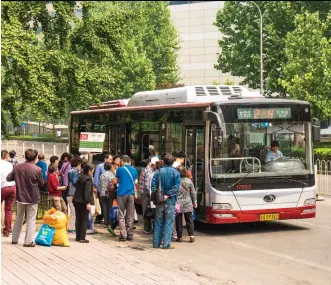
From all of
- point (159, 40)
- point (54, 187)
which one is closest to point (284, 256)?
point (54, 187)

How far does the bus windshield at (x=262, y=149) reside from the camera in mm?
13930

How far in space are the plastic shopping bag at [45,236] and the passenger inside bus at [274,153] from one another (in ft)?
15.6

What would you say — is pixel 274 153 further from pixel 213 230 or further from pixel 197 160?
pixel 213 230

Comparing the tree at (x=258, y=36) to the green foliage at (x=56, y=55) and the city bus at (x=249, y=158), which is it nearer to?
the green foliage at (x=56, y=55)

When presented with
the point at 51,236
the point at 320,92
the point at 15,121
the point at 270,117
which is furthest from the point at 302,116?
the point at 320,92

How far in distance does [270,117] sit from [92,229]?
4450 mm

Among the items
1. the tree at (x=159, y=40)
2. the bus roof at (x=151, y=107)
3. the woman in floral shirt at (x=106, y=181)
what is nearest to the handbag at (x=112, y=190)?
the woman in floral shirt at (x=106, y=181)

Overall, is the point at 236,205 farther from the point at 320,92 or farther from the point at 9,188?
the point at 320,92

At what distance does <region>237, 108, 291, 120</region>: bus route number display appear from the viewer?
14.2m

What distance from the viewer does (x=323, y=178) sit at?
24.6 meters

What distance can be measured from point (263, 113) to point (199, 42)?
77.6m

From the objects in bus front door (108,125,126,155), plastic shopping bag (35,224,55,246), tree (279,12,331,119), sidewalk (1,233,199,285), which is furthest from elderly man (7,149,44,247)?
tree (279,12,331,119)

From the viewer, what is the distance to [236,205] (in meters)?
13.9

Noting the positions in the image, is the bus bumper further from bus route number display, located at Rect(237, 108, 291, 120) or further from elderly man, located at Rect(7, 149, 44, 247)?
elderly man, located at Rect(7, 149, 44, 247)
